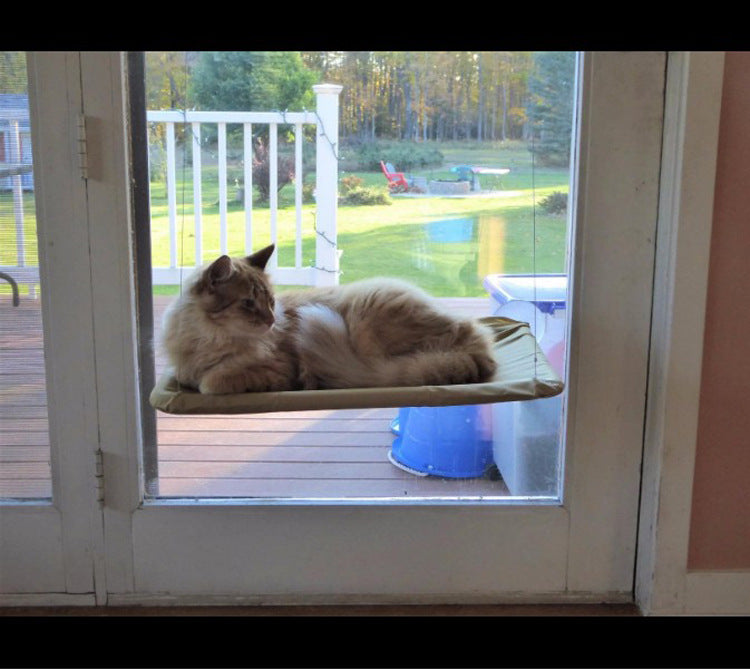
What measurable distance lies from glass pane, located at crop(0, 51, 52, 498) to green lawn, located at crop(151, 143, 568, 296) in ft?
0.93

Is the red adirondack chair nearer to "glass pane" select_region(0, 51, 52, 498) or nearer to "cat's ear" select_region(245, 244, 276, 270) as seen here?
"cat's ear" select_region(245, 244, 276, 270)

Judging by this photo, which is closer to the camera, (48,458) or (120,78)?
(120,78)

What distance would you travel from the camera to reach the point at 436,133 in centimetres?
186

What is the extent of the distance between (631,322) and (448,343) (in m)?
0.44

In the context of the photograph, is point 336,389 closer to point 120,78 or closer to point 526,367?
point 526,367

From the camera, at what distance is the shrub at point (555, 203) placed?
1898 millimetres

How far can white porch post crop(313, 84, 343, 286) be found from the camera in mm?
1846

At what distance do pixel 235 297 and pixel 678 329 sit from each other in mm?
957

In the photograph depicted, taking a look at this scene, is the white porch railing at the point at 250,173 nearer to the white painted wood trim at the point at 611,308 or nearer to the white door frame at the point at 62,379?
the white door frame at the point at 62,379

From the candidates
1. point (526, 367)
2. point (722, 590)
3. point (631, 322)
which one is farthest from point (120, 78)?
point (722, 590)

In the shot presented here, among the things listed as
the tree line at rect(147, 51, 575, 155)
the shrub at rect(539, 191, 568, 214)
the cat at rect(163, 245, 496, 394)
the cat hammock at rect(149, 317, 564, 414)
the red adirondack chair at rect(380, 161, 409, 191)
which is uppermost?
the tree line at rect(147, 51, 575, 155)

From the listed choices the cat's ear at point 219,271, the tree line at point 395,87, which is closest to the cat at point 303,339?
the cat's ear at point 219,271

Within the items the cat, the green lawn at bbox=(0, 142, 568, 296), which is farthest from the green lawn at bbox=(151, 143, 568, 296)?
the cat

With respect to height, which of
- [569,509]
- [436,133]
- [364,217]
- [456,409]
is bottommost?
[569,509]
